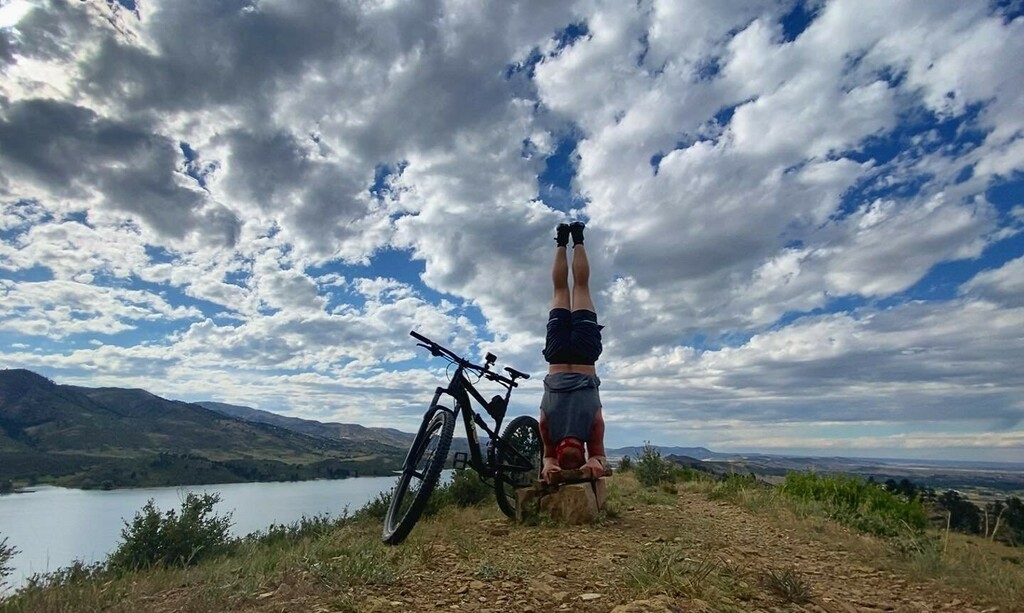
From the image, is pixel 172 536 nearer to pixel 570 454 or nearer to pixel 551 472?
pixel 551 472

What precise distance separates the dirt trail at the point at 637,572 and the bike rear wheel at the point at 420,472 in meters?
0.40

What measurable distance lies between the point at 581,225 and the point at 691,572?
200 inches

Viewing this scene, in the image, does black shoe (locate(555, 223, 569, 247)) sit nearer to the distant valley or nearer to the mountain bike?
the mountain bike

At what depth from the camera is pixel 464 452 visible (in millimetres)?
6641

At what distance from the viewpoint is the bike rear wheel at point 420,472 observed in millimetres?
5621

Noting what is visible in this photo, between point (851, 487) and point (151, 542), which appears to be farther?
point (851, 487)

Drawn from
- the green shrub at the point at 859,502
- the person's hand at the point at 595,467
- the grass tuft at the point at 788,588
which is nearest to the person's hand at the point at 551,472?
the person's hand at the point at 595,467

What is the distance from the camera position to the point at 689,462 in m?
15.3

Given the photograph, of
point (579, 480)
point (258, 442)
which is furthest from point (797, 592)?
point (258, 442)

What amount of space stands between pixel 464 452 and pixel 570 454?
5.13ft

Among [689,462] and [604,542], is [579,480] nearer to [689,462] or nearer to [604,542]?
[604,542]

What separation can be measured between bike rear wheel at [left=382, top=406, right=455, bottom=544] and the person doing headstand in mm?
1790

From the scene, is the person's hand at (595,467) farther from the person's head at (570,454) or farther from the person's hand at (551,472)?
the person's hand at (551,472)

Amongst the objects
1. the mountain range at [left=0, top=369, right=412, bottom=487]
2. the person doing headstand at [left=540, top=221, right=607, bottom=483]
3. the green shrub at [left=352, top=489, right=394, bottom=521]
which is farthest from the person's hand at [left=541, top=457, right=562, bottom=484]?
the mountain range at [left=0, top=369, right=412, bottom=487]
